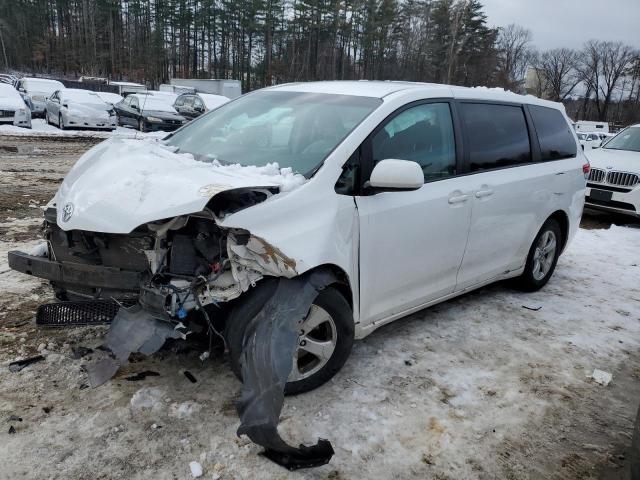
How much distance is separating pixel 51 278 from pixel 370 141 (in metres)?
2.11

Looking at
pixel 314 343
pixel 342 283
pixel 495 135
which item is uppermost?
pixel 495 135

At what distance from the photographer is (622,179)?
28.3 ft

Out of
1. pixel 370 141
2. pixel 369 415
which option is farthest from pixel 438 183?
pixel 369 415

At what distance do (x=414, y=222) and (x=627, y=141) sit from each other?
8834 mm

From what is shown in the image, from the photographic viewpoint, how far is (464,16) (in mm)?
55500

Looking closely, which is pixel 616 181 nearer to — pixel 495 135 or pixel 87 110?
pixel 495 135

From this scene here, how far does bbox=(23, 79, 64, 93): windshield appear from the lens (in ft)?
72.4

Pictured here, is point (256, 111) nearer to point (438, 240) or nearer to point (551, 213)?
point (438, 240)

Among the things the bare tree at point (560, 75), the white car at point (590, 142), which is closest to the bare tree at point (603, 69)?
the bare tree at point (560, 75)

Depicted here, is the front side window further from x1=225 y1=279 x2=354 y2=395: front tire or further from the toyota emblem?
the toyota emblem

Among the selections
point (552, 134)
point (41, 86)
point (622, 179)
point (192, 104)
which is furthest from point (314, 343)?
point (41, 86)

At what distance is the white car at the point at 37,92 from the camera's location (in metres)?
21.0

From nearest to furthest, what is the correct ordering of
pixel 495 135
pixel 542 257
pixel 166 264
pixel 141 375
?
pixel 166 264, pixel 141 375, pixel 495 135, pixel 542 257

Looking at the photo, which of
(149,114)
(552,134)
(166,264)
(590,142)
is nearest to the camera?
(166,264)
